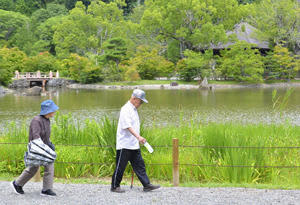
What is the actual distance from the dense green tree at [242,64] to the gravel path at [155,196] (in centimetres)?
3109

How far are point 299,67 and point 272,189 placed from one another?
112 ft

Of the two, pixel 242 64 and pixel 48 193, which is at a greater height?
pixel 242 64

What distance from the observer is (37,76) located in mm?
38656

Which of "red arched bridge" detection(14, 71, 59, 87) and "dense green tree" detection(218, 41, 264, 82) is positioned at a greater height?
"dense green tree" detection(218, 41, 264, 82)

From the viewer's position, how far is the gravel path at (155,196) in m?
3.96

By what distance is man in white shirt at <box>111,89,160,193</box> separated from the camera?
4066 mm

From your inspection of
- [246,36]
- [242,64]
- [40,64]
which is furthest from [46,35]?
[242,64]

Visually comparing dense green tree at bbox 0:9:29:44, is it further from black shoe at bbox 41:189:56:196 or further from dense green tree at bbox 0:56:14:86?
black shoe at bbox 41:189:56:196

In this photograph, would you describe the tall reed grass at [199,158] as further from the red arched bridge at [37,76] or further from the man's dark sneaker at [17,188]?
the red arched bridge at [37,76]

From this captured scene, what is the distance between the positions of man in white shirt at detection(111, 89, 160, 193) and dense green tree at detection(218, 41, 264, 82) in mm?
31377

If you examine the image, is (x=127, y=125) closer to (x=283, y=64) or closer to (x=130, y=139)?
(x=130, y=139)

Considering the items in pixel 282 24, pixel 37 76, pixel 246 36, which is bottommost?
pixel 37 76

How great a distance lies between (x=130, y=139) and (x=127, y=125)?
22 centimetres

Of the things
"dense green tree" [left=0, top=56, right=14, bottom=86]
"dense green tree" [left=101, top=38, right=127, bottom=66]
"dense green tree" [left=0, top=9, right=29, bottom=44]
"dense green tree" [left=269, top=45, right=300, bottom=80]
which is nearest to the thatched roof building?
"dense green tree" [left=269, top=45, right=300, bottom=80]
